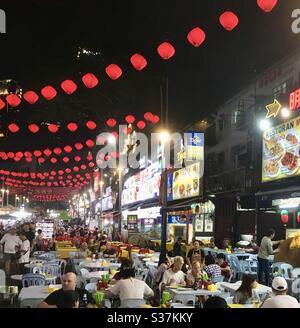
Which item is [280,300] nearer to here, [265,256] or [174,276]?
[174,276]

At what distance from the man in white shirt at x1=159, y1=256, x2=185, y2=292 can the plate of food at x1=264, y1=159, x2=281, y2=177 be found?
914 centimetres

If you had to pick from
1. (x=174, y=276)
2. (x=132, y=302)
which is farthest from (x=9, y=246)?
(x=132, y=302)

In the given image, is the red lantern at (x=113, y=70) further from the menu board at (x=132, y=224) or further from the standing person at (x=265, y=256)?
the menu board at (x=132, y=224)

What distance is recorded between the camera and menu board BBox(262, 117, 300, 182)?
1870 centimetres

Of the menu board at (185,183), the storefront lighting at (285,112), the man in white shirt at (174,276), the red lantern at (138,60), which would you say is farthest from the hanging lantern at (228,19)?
the menu board at (185,183)

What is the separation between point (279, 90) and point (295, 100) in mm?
5175

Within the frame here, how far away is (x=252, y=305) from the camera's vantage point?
31.7 ft

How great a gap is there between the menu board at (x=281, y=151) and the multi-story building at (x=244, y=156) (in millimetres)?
351

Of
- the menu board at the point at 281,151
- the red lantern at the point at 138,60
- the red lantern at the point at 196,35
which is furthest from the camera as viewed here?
the menu board at the point at 281,151

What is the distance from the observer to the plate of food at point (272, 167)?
66.8 ft

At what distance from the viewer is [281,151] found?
65.1ft
